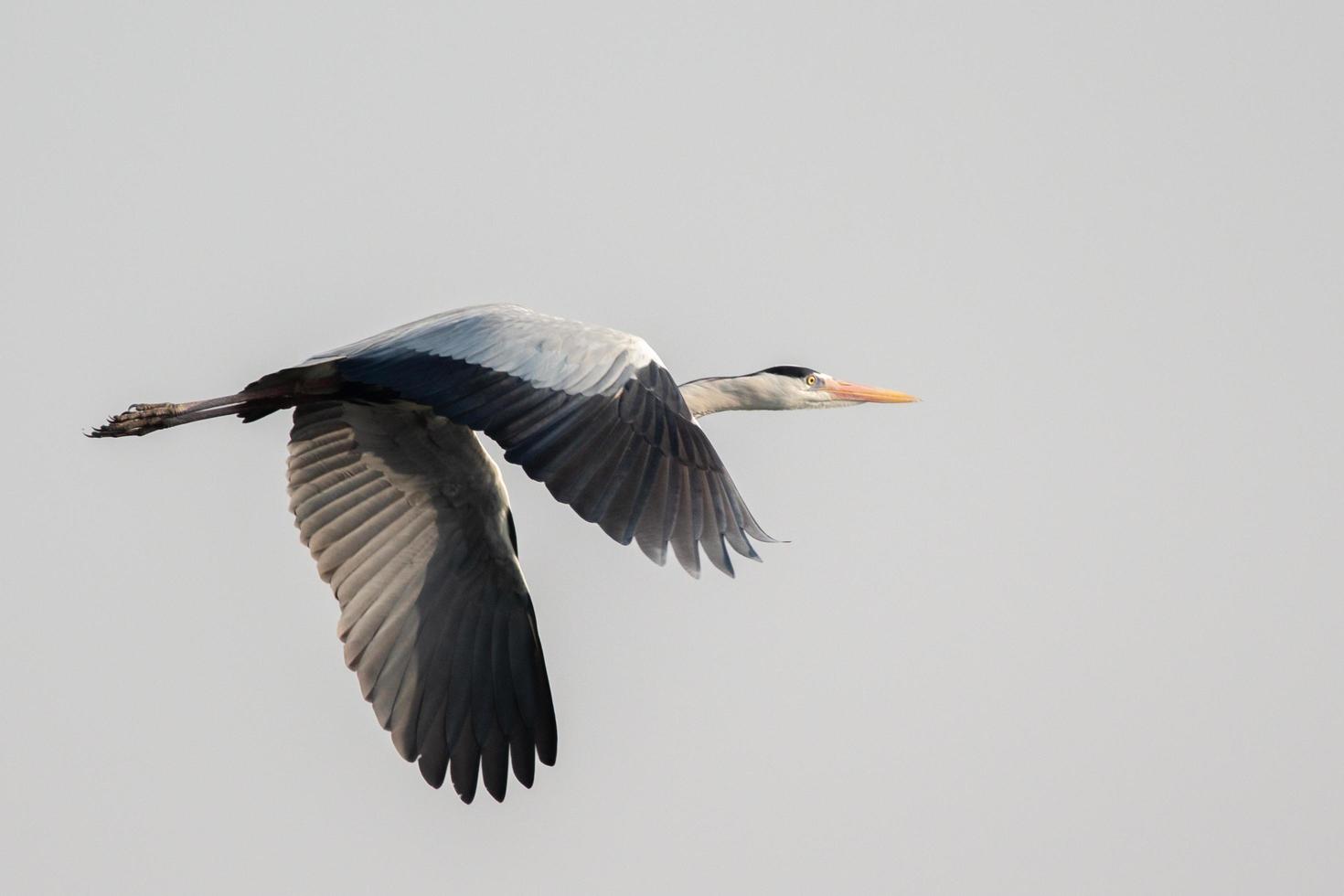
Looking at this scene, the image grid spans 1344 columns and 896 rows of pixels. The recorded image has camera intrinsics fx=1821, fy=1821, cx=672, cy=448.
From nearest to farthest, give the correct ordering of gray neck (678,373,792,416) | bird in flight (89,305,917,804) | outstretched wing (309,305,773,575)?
outstretched wing (309,305,773,575), bird in flight (89,305,917,804), gray neck (678,373,792,416)

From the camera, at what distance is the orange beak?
1403 centimetres

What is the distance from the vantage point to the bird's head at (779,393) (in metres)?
13.0

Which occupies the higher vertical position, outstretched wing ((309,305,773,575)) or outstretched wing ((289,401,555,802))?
outstretched wing ((309,305,773,575))

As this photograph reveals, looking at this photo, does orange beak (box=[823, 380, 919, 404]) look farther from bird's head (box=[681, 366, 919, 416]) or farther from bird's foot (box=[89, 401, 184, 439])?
bird's foot (box=[89, 401, 184, 439])

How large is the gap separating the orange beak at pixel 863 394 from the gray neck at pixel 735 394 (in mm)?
460

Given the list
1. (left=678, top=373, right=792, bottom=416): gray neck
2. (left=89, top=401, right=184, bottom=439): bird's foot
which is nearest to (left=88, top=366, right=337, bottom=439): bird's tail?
(left=89, top=401, right=184, bottom=439): bird's foot

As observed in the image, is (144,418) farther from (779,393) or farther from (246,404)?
(779,393)

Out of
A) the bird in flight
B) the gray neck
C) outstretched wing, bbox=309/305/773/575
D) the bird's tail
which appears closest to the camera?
outstretched wing, bbox=309/305/773/575

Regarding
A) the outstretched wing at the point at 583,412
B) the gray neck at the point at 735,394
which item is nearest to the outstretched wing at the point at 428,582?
the outstretched wing at the point at 583,412

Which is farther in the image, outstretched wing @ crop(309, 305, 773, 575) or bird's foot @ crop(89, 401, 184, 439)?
bird's foot @ crop(89, 401, 184, 439)

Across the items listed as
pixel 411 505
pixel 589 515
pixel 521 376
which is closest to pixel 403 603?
pixel 411 505

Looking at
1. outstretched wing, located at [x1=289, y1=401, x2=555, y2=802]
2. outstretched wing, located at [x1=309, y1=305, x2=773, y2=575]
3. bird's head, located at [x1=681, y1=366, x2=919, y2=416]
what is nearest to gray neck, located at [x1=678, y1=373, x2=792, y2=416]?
bird's head, located at [x1=681, y1=366, x2=919, y2=416]

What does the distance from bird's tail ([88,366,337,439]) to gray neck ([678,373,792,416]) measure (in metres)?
2.79

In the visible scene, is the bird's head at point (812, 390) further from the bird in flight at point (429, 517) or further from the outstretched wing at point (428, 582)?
the outstretched wing at point (428, 582)
